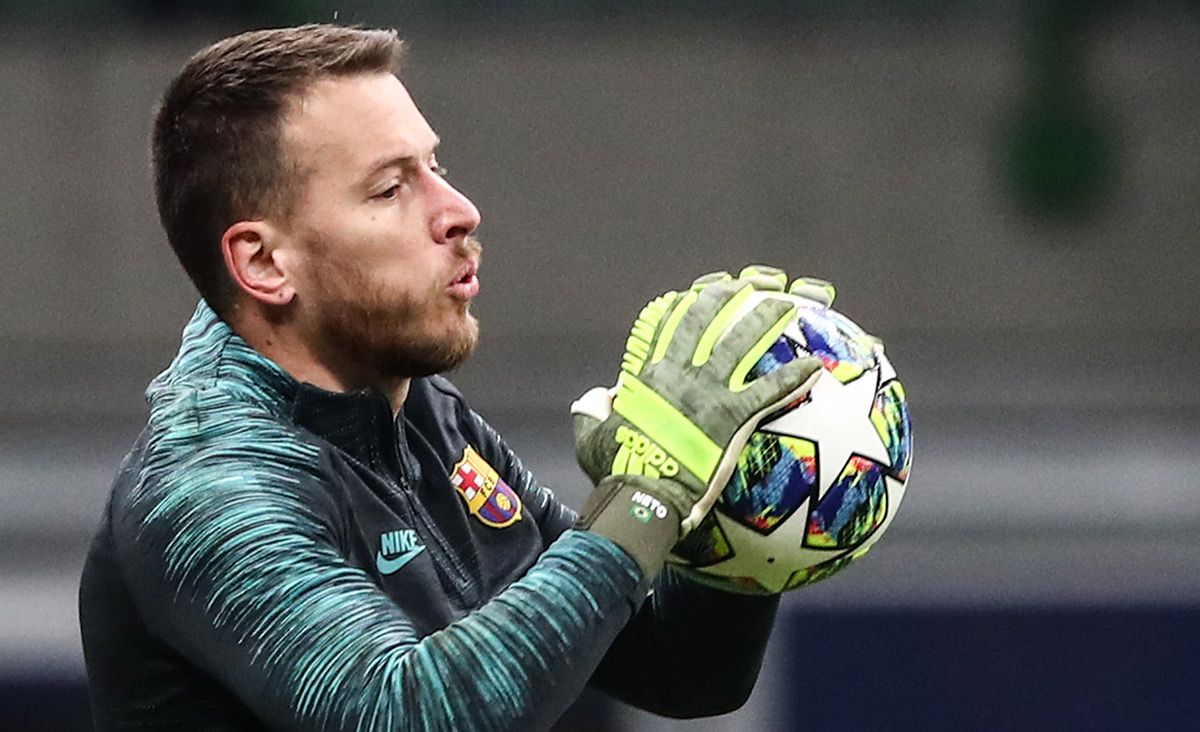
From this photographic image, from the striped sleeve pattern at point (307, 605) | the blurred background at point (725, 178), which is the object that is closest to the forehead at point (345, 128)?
the striped sleeve pattern at point (307, 605)

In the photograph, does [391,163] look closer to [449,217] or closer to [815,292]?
[449,217]

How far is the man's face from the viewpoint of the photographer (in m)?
2.64

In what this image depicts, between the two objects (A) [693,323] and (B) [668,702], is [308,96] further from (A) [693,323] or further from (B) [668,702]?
(B) [668,702]

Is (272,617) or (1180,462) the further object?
(1180,462)

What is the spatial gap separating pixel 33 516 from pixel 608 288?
2.61 metres

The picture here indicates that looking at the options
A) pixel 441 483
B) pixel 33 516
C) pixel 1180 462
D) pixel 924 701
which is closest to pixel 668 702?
pixel 441 483

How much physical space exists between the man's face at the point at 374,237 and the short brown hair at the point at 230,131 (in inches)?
0.9

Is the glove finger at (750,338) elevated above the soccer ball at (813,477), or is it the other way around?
the glove finger at (750,338)

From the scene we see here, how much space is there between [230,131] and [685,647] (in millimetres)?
901

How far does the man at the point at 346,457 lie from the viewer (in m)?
2.35

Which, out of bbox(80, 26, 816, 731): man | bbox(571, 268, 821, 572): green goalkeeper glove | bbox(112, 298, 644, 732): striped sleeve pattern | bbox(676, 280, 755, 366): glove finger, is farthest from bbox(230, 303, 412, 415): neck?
bbox(676, 280, 755, 366): glove finger

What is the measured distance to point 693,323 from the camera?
8.36 feet

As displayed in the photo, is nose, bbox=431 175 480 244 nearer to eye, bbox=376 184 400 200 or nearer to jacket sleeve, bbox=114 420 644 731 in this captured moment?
eye, bbox=376 184 400 200

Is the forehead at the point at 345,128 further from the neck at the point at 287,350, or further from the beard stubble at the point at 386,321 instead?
the neck at the point at 287,350
